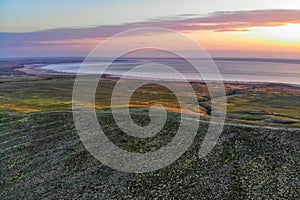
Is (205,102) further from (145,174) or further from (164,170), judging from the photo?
(145,174)

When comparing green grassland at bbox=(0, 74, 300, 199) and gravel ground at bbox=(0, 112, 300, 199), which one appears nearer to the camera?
gravel ground at bbox=(0, 112, 300, 199)

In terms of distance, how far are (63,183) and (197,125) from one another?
24327 mm

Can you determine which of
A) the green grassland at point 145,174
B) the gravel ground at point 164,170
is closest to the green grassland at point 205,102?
the green grassland at point 145,174

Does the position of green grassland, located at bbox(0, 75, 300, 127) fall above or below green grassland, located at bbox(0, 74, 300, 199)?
below

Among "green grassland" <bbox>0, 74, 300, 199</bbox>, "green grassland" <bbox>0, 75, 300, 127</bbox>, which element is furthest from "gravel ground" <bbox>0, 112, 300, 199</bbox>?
"green grassland" <bbox>0, 75, 300, 127</bbox>

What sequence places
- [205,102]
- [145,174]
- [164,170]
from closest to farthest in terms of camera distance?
1. [145,174]
2. [164,170]
3. [205,102]

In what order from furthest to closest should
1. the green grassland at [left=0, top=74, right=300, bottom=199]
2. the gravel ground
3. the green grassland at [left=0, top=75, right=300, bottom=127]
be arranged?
the green grassland at [left=0, top=75, right=300, bottom=127], the green grassland at [left=0, top=74, right=300, bottom=199], the gravel ground

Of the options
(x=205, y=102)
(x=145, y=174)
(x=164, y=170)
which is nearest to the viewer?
(x=145, y=174)

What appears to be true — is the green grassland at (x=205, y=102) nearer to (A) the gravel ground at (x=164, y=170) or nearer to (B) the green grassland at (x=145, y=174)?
(B) the green grassland at (x=145, y=174)

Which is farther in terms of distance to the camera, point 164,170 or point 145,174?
point 164,170

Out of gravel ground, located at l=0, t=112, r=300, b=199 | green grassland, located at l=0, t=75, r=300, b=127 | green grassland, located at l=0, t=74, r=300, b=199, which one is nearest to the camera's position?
gravel ground, located at l=0, t=112, r=300, b=199

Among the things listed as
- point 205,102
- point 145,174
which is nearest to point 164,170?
point 145,174

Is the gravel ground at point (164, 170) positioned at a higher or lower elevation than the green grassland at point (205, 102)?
higher

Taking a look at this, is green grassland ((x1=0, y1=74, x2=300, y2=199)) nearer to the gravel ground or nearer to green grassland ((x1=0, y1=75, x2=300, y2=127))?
the gravel ground
